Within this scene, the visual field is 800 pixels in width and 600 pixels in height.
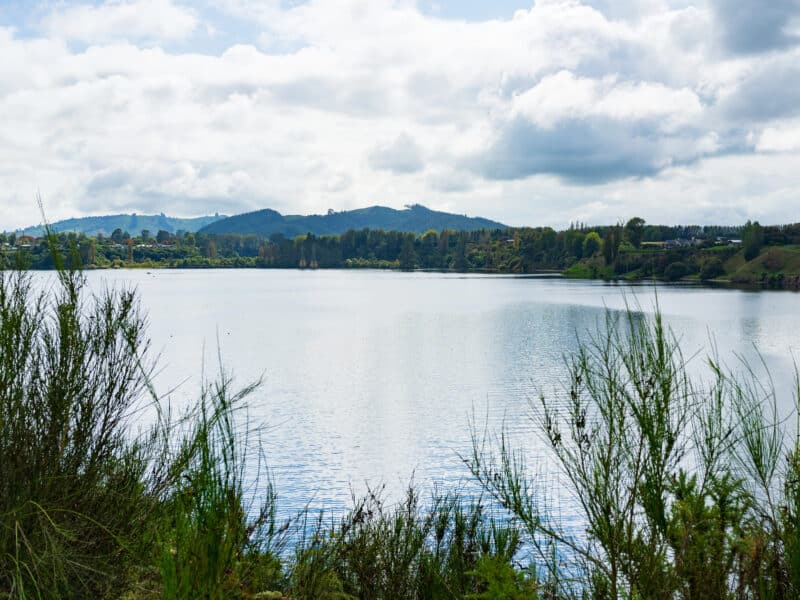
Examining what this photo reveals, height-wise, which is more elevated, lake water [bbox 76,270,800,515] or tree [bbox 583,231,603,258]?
tree [bbox 583,231,603,258]

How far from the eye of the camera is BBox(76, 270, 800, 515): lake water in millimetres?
22250

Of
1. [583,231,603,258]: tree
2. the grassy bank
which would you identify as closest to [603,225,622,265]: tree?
[583,231,603,258]: tree

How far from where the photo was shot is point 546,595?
6.34 meters

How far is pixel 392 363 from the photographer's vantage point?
4144 centimetres

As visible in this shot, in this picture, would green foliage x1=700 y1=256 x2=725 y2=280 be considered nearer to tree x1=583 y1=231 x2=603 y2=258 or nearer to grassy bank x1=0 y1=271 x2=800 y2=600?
tree x1=583 y1=231 x2=603 y2=258

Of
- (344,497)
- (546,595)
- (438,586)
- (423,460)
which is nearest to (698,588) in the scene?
(546,595)

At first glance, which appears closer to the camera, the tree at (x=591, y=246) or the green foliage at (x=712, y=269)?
the green foliage at (x=712, y=269)

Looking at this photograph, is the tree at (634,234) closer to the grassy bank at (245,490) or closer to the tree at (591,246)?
the tree at (591,246)

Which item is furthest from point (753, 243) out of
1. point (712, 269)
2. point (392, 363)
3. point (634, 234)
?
point (392, 363)

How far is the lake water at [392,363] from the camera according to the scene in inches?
876

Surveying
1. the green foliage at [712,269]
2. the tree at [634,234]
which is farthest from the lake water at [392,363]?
the tree at [634,234]

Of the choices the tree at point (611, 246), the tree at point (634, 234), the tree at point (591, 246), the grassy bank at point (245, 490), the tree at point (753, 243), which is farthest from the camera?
the tree at point (591, 246)

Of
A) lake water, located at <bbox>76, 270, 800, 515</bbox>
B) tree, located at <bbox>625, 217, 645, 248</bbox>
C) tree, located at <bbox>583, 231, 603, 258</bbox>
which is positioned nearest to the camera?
lake water, located at <bbox>76, 270, 800, 515</bbox>

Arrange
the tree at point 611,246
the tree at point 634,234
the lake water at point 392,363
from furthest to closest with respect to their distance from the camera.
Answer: the tree at point 634,234, the tree at point 611,246, the lake water at point 392,363
